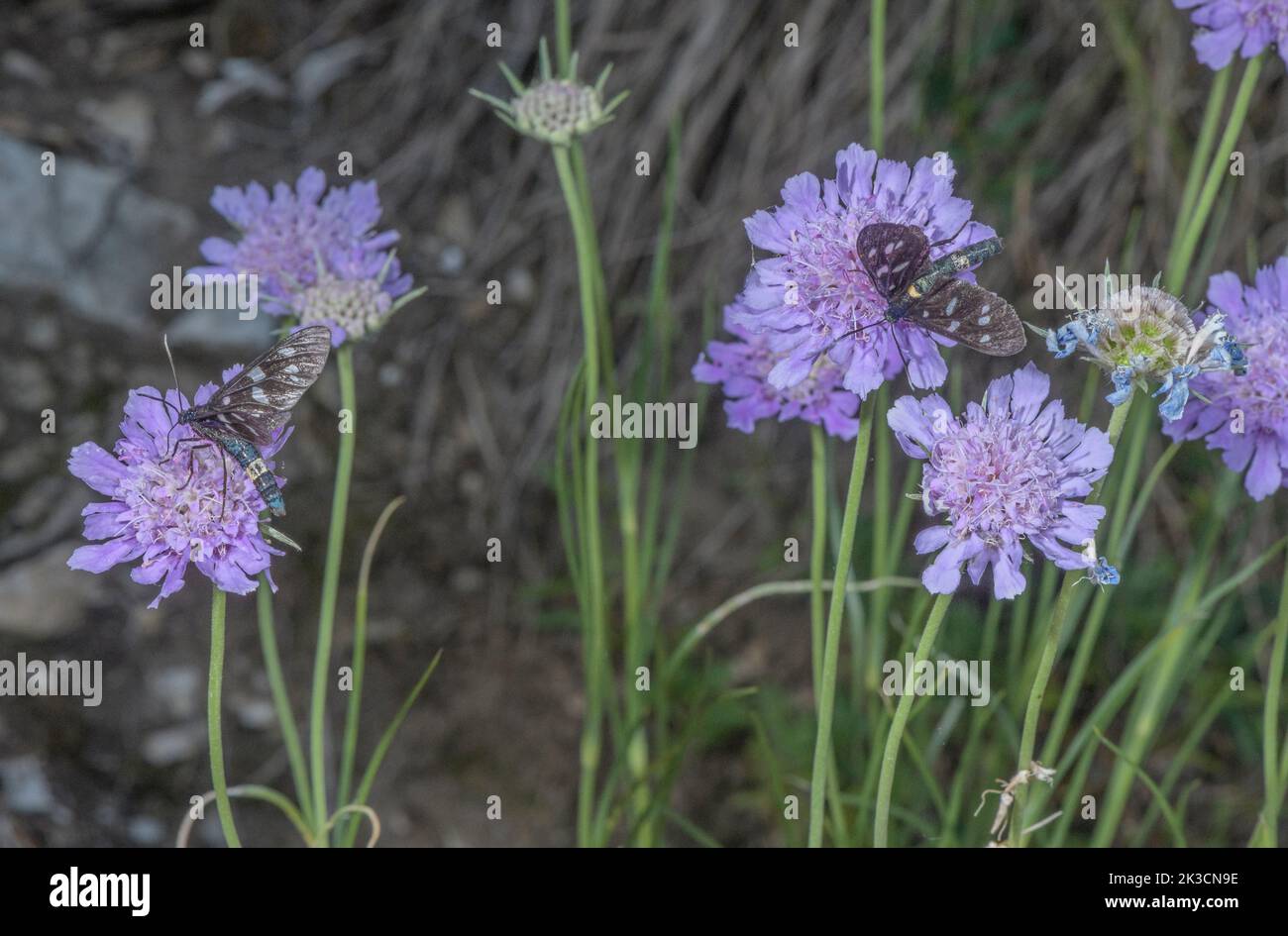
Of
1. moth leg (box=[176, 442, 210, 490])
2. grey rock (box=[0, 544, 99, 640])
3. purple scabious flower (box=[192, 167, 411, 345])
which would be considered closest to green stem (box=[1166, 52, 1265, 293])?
purple scabious flower (box=[192, 167, 411, 345])

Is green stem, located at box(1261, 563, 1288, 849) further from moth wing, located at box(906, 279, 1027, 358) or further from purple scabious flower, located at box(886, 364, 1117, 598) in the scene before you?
moth wing, located at box(906, 279, 1027, 358)

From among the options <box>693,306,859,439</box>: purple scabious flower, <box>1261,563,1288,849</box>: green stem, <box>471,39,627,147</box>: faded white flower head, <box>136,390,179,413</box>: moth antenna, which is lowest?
<box>1261,563,1288,849</box>: green stem

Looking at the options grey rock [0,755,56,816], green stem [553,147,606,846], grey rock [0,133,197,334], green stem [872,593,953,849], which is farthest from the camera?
grey rock [0,133,197,334]

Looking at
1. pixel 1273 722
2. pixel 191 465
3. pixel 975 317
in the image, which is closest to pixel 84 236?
pixel 191 465

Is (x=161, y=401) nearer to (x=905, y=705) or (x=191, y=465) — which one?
(x=191, y=465)

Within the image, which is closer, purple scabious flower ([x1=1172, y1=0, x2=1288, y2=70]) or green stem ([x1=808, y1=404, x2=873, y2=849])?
green stem ([x1=808, y1=404, x2=873, y2=849])

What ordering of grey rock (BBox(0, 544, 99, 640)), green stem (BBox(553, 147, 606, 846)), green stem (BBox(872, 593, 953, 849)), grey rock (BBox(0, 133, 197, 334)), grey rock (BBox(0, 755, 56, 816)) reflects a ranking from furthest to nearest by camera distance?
1. grey rock (BBox(0, 133, 197, 334))
2. grey rock (BBox(0, 544, 99, 640))
3. grey rock (BBox(0, 755, 56, 816))
4. green stem (BBox(553, 147, 606, 846))
5. green stem (BBox(872, 593, 953, 849))
